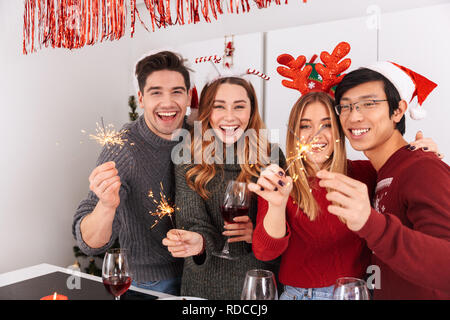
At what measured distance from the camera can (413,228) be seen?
4.32 feet

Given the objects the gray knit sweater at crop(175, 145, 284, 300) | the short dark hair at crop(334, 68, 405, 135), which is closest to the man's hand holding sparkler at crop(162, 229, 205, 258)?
the gray knit sweater at crop(175, 145, 284, 300)

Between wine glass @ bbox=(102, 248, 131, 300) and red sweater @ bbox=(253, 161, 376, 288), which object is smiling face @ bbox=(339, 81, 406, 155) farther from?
wine glass @ bbox=(102, 248, 131, 300)

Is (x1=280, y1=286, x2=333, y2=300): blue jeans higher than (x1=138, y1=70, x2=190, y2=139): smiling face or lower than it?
lower

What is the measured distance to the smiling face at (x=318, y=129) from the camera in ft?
5.45

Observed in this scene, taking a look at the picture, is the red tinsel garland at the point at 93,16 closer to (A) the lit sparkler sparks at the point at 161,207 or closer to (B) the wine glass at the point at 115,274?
(B) the wine glass at the point at 115,274

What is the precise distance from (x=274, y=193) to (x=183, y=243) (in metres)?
0.43

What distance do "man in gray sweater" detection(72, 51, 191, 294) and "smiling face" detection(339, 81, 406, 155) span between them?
32.8 inches

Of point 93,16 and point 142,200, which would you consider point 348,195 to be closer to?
point 93,16

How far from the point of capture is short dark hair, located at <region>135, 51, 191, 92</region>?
1.97 meters

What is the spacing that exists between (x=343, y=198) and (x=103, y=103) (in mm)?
2900

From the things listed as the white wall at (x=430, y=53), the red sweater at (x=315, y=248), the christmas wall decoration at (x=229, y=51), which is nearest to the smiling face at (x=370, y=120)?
the red sweater at (x=315, y=248)

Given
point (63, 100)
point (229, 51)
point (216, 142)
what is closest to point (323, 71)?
point (216, 142)
